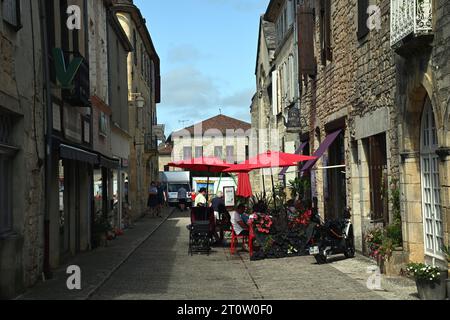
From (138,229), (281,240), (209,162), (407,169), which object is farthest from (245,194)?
(407,169)

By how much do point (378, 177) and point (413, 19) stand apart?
4.36m

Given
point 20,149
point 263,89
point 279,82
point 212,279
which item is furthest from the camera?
point 263,89

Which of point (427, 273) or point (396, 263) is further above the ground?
point (427, 273)

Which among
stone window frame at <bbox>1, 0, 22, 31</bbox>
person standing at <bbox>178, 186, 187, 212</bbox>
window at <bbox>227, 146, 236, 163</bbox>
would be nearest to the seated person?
stone window frame at <bbox>1, 0, 22, 31</bbox>

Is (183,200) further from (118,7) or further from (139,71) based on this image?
(118,7)

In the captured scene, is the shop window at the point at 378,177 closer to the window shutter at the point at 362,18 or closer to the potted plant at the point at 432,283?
the window shutter at the point at 362,18

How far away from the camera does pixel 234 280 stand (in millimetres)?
10516

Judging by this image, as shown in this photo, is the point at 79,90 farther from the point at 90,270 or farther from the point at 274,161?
the point at 274,161

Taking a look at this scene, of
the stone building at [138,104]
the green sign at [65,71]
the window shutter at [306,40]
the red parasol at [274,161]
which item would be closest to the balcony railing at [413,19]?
the red parasol at [274,161]

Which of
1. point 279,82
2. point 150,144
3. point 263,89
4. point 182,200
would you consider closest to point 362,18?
point 279,82

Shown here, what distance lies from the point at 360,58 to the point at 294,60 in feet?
29.3

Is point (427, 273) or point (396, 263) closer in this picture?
point (427, 273)

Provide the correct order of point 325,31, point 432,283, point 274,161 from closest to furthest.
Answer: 1. point 432,283
2. point 274,161
3. point 325,31

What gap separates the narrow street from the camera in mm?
8844
